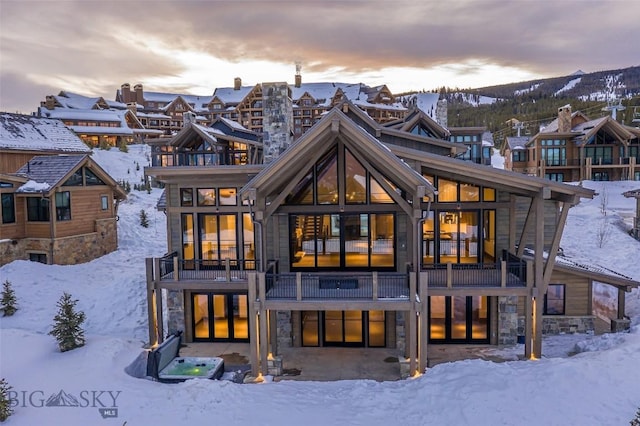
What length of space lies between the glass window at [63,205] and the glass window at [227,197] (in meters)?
12.5

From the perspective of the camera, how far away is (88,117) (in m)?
55.5

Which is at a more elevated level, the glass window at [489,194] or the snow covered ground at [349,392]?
the glass window at [489,194]

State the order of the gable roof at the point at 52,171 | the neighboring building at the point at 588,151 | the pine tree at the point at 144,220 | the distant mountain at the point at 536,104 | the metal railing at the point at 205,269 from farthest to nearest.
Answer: the distant mountain at the point at 536,104 < the neighboring building at the point at 588,151 < the pine tree at the point at 144,220 < the gable roof at the point at 52,171 < the metal railing at the point at 205,269

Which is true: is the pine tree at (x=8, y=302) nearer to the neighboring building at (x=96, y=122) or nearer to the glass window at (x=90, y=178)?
the glass window at (x=90, y=178)

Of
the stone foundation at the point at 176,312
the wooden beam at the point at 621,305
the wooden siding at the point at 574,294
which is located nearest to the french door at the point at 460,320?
the wooden siding at the point at 574,294

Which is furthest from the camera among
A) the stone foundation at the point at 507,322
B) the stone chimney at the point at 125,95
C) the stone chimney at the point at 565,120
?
the stone chimney at the point at 125,95

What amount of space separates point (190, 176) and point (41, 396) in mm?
7241

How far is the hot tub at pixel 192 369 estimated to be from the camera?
36.0 feet

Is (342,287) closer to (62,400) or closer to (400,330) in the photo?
(400,330)

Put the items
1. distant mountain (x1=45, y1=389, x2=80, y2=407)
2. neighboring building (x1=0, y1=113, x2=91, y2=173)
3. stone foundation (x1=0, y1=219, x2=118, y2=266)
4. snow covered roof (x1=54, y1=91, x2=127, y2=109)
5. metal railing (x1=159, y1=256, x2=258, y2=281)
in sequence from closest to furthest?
distant mountain (x1=45, y1=389, x2=80, y2=407)
metal railing (x1=159, y1=256, x2=258, y2=281)
stone foundation (x1=0, y1=219, x2=118, y2=266)
neighboring building (x1=0, y1=113, x2=91, y2=173)
snow covered roof (x1=54, y1=91, x2=127, y2=109)

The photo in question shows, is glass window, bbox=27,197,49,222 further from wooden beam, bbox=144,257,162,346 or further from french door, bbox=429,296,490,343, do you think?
french door, bbox=429,296,490,343

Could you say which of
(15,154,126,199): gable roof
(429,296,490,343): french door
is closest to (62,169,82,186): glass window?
(15,154,126,199): gable roof

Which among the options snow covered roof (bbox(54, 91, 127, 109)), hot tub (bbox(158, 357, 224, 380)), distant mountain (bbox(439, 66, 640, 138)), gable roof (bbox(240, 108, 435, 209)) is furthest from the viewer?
distant mountain (bbox(439, 66, 640, 138))

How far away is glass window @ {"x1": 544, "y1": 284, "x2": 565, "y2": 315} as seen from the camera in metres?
14.9
